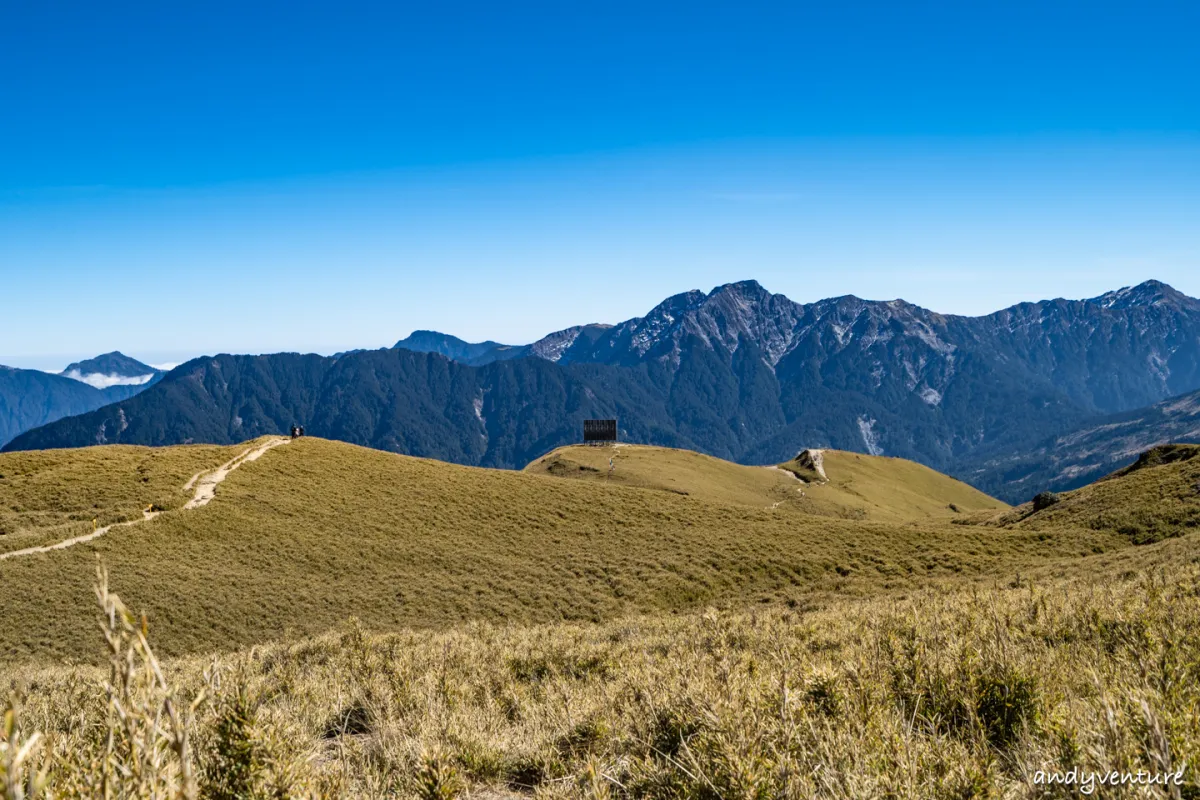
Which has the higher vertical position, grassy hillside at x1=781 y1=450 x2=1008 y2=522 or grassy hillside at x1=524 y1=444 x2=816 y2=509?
grassy hillside at x1=524 y1=444 x2=816 y2=509

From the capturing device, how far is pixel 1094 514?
43875mm

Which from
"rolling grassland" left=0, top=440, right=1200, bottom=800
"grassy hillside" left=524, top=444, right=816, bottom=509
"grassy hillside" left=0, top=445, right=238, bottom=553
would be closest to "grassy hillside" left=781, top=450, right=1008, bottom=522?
"grassy hillside" left=524, top=444, right=816, bottom=509

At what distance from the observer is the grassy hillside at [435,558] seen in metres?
30.3

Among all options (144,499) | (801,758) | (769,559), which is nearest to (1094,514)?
(769,559)

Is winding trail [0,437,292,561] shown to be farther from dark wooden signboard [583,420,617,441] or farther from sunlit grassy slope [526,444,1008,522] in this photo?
dark wooden signboard [583,420,617,441]

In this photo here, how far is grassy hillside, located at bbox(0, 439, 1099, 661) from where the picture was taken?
30.3m

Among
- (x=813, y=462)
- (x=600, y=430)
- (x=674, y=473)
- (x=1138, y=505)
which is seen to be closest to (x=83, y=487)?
(x=674, y=473)

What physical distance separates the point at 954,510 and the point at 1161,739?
379 feet

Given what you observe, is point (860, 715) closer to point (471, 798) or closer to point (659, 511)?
point (471, 798)

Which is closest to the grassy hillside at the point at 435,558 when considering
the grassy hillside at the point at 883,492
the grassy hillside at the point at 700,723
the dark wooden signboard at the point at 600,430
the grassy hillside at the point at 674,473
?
the grassy hillside at the point at 700,723

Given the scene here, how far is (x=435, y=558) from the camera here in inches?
1596

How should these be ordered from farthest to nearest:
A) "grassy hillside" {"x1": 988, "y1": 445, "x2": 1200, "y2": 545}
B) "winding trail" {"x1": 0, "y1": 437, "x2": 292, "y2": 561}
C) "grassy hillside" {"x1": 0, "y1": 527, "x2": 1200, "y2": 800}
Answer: "grassy hillside" {"x1": 988, "y1": 445, "x2": 1200, "y2": 545} < "winding trail" {"x1": 0, "y1": 437, "x2": 292, "y2": 561} < "grassy hillside" {"x1": 0, "y1": 527, "x2": 1200, "y2": 800}

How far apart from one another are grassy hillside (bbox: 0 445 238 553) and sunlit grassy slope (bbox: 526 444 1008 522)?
142 ft

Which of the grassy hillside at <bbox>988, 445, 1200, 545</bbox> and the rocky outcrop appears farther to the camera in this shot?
the rocky outcrop
